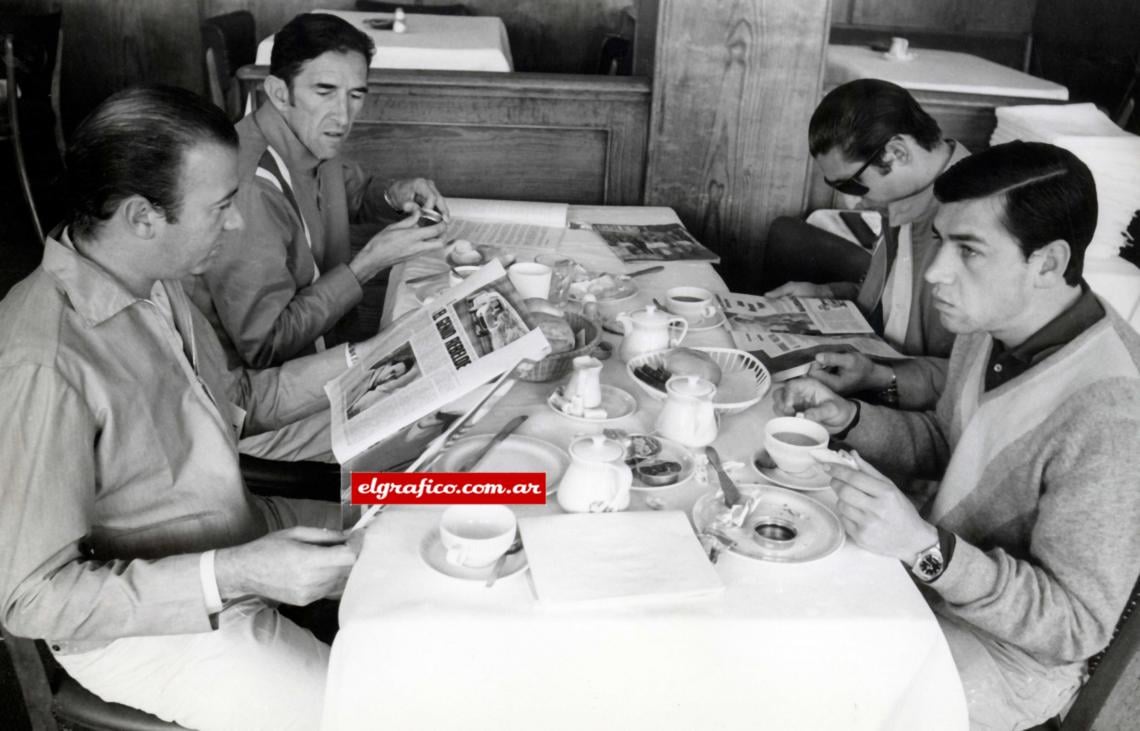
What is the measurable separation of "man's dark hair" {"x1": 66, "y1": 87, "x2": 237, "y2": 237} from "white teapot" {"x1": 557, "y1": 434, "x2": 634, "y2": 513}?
0.67 meters

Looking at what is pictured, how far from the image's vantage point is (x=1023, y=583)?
123 cm

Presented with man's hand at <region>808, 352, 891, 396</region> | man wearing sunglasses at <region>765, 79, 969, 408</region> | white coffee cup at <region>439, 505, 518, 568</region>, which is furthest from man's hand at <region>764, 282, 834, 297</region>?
white coffee cup at <region>439, 505, 518, 568</region>

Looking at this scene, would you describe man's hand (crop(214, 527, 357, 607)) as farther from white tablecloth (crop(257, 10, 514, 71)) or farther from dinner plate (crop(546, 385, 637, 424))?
white tablecloth (crop(257, 10, 514, 71))

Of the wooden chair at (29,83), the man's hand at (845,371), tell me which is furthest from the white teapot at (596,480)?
the wooden chair at (29,83)

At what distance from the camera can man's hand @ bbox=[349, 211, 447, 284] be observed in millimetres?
2162

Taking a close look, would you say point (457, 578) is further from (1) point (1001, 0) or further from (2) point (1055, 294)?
(1) point (1001, 0)

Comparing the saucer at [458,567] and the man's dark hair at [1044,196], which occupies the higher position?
the man's dark hair at [1044,196]

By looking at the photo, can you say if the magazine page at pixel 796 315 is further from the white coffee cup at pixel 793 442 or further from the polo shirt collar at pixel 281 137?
the polo shirt collar at pixel 281 137

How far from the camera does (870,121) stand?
2.10m

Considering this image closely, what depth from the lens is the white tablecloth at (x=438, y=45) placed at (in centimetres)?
356

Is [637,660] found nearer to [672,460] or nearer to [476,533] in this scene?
[476,533]

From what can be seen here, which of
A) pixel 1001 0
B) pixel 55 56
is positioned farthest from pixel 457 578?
pixel 1001 0

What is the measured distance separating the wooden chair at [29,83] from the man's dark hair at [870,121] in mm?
3388

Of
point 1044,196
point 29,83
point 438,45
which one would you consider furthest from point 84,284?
point 29,83
